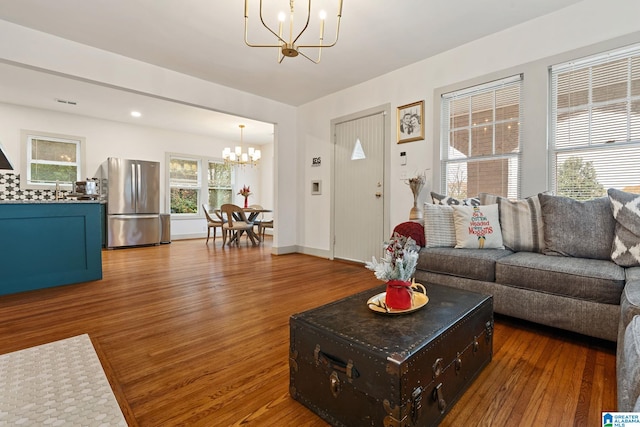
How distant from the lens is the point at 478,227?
261cm

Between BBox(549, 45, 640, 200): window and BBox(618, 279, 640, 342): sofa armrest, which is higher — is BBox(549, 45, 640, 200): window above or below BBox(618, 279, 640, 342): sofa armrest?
above

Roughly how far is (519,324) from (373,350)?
72.3 inches

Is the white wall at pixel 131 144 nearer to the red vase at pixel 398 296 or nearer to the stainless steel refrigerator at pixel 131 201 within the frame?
the stainless steel refrigerator at pixel 131 201

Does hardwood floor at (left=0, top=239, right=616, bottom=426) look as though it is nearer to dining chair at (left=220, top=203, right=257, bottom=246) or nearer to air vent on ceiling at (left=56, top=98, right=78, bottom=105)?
dining chair at (left=220, top=203, right=257, bottom=246)

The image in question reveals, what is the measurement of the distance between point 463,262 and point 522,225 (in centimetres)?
68

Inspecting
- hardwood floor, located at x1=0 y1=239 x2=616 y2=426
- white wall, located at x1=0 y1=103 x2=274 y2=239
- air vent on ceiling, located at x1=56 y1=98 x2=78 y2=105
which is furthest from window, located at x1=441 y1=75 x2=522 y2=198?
air vent on ceiling, located at x1=56 y1=98 x2=78 y2=105

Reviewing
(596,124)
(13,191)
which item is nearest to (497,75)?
(596,124)

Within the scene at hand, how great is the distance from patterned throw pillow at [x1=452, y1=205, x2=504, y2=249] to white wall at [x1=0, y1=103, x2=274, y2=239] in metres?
6.81

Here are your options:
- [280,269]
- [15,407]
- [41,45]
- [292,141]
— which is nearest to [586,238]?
[280,269]

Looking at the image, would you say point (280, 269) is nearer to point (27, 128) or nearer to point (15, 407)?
point (15, 407)

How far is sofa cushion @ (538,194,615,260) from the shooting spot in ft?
7.10

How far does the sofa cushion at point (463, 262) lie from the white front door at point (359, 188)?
156 centimetres

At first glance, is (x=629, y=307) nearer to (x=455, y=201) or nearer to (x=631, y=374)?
(x=631, y=374)

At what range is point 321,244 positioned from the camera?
5.14m
